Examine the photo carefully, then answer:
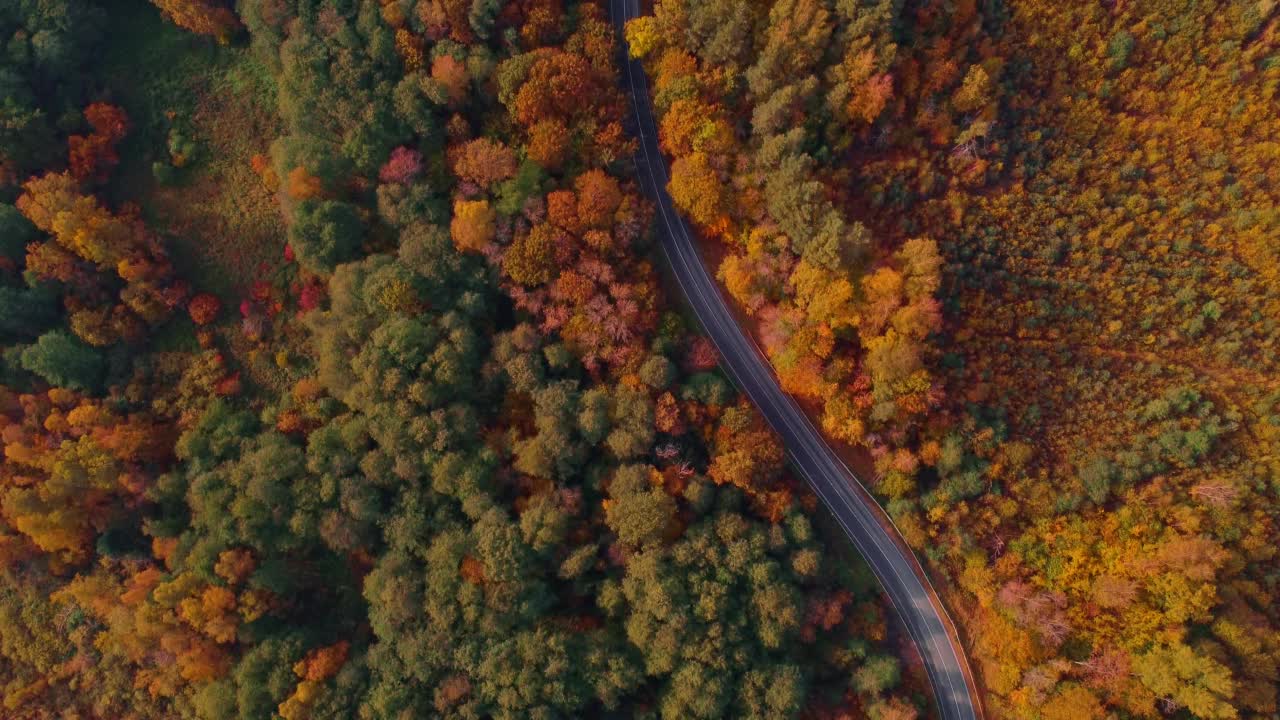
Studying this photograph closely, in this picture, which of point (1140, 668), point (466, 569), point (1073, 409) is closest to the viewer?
point (1140, 668)

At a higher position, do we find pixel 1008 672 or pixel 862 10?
pixel 862 10

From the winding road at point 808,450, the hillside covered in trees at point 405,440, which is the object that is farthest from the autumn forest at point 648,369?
the winding road at point 808,450

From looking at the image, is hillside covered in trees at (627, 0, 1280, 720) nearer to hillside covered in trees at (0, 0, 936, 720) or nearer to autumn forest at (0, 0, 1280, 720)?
autumn forest at (0, 0, 1280, 720)

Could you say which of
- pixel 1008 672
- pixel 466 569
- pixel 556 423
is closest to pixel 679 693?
pixel 466 569

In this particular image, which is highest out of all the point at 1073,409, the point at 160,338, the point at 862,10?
the point at 862,10

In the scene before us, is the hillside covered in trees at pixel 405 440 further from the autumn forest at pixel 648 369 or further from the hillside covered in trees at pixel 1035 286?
the hillside covered in trees at pixel 1035 286

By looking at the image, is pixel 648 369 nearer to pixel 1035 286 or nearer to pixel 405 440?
pixel 405 440

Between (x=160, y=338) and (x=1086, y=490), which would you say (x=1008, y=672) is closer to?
(x=1086, y=490)

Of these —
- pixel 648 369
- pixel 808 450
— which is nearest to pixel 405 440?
pixel 648 369
